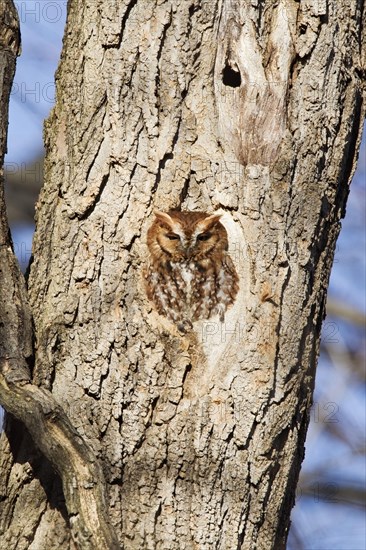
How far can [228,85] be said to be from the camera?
2777 millimetres

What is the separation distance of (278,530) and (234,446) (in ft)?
1.13

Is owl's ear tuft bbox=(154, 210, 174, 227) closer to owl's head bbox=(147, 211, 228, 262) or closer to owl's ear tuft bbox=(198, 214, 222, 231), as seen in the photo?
owl's head bbox=(147, 211, 228, 262)

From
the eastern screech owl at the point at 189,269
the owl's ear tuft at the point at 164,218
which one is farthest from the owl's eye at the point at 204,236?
the owl's ear tuft at the point at 164,218

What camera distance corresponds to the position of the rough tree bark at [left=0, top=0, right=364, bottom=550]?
256cm

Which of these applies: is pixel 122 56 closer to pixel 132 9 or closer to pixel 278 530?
pixel 132 9

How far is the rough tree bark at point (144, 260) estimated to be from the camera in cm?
256

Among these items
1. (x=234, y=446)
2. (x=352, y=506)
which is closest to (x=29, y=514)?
(x=234, y=446)

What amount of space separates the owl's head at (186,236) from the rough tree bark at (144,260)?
2.9 inches

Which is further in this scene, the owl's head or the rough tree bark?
the owl's head

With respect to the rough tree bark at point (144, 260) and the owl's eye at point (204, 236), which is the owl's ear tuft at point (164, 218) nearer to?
the rough tree bark at point (144, 260)

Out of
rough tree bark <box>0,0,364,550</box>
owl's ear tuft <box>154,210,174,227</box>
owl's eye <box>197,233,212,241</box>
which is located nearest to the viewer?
rough tree bark <box>0,0,364,550</box>

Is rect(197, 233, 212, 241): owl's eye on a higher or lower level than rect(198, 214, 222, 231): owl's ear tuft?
higher

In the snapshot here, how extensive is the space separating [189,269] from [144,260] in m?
0.47

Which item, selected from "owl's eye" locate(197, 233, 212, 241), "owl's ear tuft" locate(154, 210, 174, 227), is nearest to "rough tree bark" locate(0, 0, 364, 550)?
"owl's ear tuft" locate(154, 210, 174, 227)
